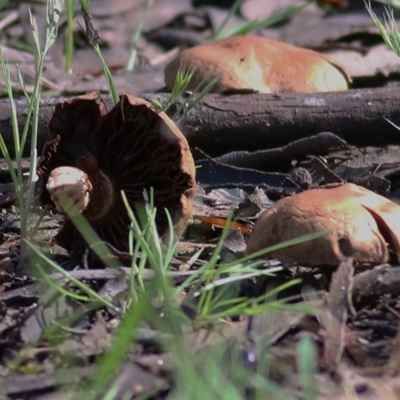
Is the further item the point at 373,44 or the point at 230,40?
the point at 373,44

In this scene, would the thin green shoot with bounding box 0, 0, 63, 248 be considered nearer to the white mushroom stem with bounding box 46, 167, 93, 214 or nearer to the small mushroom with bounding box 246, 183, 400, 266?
the white mushroom stem with bounding box 46, 167, 93, 214

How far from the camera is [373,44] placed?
4723 mm

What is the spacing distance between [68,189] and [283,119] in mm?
1130

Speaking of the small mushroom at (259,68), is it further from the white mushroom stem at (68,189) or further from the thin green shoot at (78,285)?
the thin green shoot at (78,285)

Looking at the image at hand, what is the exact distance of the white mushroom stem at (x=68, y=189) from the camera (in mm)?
2080

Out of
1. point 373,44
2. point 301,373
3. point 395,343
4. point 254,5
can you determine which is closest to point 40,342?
point 301,373

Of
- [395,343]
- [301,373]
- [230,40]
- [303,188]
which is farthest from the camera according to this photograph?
[230,40]

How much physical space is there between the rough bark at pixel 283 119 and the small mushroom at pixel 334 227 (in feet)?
3.08

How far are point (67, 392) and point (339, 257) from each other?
0.71 m

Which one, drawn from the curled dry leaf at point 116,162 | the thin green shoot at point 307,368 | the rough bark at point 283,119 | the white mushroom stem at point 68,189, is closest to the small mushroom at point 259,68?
the rough bark at point 283,119

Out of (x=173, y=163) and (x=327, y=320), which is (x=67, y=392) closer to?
(x=327, y=320)

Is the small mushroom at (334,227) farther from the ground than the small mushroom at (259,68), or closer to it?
farther from the ground

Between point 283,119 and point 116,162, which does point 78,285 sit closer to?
point 116,162

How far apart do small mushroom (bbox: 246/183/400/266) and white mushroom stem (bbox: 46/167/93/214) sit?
453 mm
